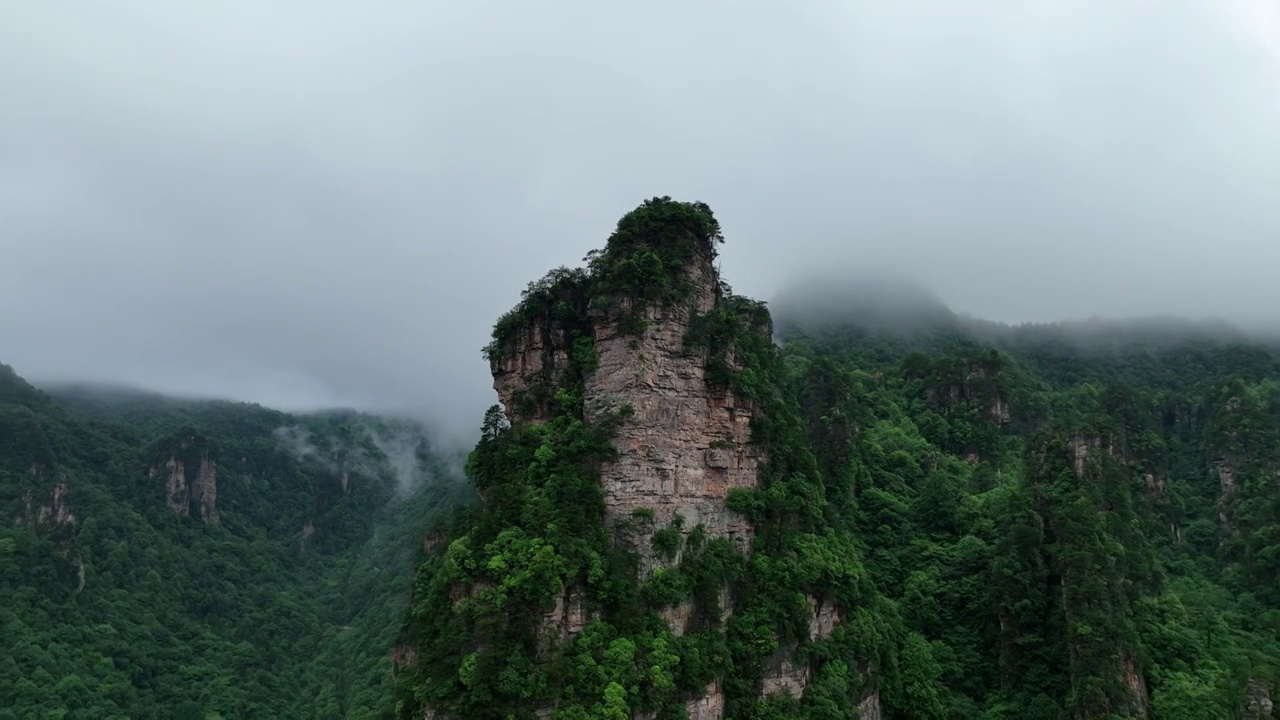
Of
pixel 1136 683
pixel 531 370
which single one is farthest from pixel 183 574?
pixel 1136 683

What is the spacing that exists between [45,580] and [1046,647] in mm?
97954

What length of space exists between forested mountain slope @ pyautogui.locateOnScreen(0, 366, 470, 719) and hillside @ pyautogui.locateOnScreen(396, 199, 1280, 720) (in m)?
40.5

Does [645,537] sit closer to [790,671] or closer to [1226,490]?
[790,671]

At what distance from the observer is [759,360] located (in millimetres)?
42688

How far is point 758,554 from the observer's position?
37.9 metres

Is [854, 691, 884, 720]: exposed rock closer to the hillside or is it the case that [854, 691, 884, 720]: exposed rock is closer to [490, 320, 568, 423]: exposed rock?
the hillside

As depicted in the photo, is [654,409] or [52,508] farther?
[52,508]

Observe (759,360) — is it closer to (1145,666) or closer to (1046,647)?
(1046,647)

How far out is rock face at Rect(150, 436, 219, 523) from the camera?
109 metres

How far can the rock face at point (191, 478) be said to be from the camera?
10856 centimetres

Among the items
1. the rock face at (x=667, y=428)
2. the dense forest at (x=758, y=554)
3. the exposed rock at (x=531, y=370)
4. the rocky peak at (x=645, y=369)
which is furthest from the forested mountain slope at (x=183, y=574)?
the rock face at (x=667, y=428)

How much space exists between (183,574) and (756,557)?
92.0 m

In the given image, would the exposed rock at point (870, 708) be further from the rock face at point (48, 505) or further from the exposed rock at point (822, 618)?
the rock face at point (48, 505)

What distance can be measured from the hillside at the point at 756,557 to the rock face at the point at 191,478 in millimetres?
85817
